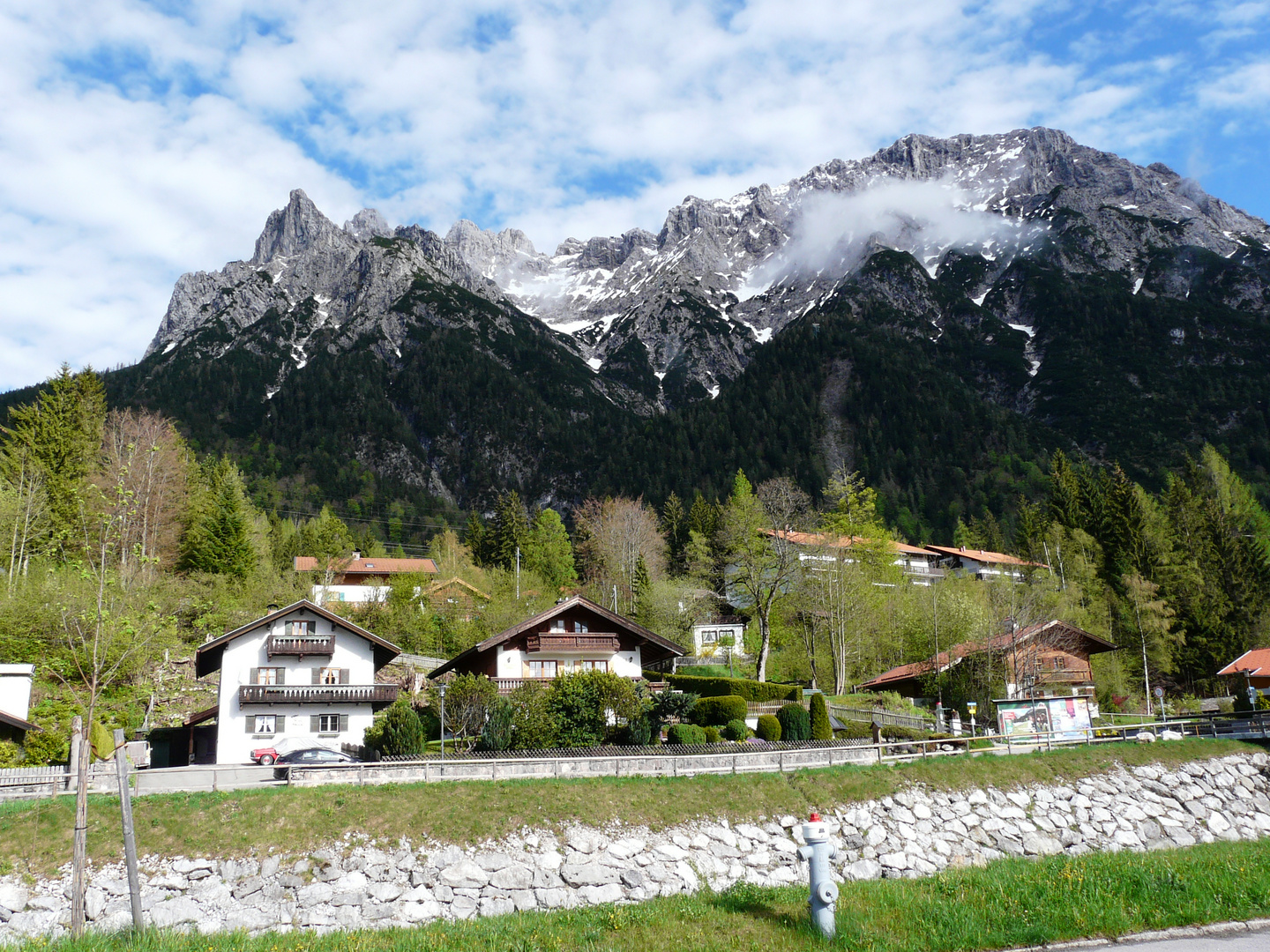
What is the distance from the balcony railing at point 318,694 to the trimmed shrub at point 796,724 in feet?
68.3

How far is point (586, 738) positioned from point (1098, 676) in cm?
4280

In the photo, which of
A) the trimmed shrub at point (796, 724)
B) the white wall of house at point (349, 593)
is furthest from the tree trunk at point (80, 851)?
the white wall of house at point (349, 593)

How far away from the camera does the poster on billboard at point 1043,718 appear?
37.2 metres

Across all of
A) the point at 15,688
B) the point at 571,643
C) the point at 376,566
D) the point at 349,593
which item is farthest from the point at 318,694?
the point at 376,566

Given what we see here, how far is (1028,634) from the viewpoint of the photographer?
49.5 metres

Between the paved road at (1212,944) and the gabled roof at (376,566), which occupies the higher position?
the gabled roof at (376,566)

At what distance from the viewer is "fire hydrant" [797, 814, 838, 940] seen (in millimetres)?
11922

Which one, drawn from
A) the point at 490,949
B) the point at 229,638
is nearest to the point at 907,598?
the point at 229,638

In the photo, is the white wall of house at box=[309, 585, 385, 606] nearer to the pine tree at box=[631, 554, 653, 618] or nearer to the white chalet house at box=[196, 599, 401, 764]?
the pine tree at box=[631, 554, 653, 618]

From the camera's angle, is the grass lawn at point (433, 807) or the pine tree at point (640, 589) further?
the pine tree at point (640, 589)

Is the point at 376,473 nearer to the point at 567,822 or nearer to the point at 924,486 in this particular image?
the point at 924,486

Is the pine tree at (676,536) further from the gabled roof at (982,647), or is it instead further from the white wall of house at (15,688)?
the white wall of house at (15,688)

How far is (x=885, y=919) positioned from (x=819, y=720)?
25328 millimetres

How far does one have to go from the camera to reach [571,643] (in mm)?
46094
